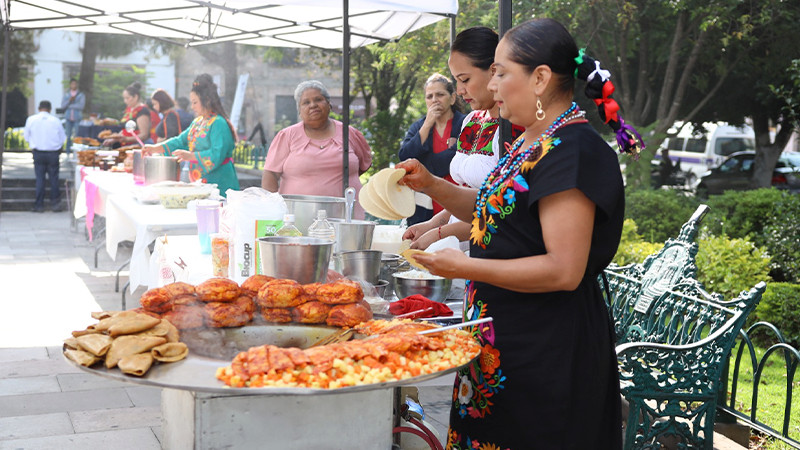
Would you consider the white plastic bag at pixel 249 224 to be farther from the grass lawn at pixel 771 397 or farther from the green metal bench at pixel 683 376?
the grass lawn at pixel 771 397

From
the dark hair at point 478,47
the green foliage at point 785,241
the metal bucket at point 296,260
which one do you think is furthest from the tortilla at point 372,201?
the green foliage at point 785,241

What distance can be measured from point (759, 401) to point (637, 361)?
2319 mm

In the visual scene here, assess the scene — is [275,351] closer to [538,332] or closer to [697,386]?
[538,332]

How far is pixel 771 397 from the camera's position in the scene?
5.13m

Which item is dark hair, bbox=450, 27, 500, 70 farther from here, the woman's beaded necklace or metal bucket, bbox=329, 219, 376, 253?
the woman's beaded necklace

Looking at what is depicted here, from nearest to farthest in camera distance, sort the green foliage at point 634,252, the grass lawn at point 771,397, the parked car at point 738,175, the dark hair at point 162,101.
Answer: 1. the grass lawn at point 771,397
2. the green foliage at point 634,252
3. the dark hair at point 162,101
4. the parked car at point 738,175

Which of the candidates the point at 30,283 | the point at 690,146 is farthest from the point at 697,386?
the point at 690,146

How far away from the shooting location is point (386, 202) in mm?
2529

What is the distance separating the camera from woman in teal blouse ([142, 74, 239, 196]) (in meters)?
6.42

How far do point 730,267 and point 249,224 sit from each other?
4870 millimetres

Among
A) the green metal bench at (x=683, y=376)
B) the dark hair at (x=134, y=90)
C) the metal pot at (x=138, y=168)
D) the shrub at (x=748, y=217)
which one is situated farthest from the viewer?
the dark hair at (x=134, y=90)

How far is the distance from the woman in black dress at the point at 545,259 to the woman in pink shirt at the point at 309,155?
3442 millimetres

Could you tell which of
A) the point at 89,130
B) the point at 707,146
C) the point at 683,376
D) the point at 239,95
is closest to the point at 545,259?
the point at 683,376

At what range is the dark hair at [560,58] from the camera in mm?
1890
